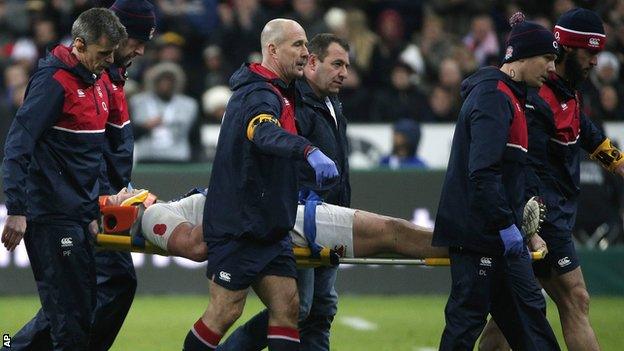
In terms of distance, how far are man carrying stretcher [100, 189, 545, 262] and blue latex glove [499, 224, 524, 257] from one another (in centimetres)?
78

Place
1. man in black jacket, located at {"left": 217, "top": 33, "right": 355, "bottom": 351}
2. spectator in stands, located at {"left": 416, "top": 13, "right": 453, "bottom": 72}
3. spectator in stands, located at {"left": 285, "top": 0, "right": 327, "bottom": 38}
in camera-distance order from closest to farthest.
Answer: man in black jacket, located at {"left": 217, "top": 33, "right": 355, "bottom": 351} → spectator in stands, located at {"left": 285, "top": 0, "right": 327, "bottom": 38} → spectator in stands, located at {"left": 416, "top": 13, "right": 453, "bottom": 72}

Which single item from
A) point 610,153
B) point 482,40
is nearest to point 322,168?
point 610,153

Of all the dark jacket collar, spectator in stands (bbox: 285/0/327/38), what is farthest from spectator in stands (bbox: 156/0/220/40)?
the dark jacket collar

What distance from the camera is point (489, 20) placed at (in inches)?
794

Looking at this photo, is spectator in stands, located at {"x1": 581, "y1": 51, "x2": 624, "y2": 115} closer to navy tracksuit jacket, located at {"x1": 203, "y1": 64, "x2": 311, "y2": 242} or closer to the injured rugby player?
the injured rugby player

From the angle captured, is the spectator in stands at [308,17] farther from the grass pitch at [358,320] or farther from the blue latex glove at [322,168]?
the blue latex glove at [322,168]

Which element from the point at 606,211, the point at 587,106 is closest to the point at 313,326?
the point at 606,211

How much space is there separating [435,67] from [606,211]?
4.31m

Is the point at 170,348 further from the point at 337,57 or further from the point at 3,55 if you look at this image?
the point at 3,55

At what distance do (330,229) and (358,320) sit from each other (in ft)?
15.5

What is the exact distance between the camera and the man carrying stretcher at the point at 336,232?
29.3 feet

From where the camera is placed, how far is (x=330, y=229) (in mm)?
8953

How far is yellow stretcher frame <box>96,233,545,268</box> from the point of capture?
878 centimetres

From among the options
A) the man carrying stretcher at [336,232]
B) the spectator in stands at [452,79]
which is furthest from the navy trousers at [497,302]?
the spectator in stands at [452,79]
